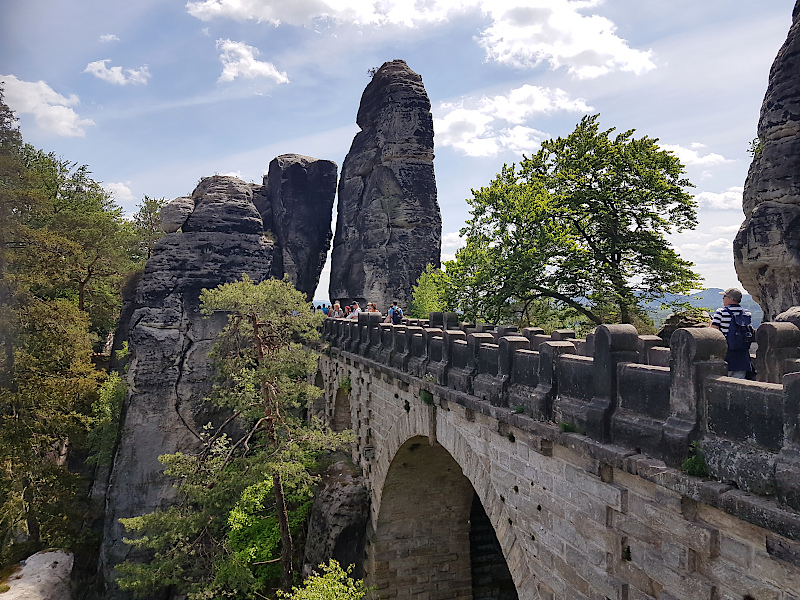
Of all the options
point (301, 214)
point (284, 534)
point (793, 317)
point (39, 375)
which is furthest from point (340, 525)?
point (301, 214)

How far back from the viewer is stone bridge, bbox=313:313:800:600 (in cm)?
351

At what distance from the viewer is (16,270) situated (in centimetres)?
2164

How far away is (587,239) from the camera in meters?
22.8

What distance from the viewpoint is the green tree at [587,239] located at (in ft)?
68.0

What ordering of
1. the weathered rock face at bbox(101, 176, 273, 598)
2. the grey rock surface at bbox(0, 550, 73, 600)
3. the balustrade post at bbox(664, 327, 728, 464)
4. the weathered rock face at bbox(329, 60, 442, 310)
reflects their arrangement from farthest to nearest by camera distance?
1. the weathered rock face at bbox(329, 60, 442, 310)
2. the weathered rock face at bbox(101, 176, 273, 598)
3. the grey rock surface at bbox(0, 550, 73, 600)
4. the balustrade post at bbox(664, 327, 728, 464)

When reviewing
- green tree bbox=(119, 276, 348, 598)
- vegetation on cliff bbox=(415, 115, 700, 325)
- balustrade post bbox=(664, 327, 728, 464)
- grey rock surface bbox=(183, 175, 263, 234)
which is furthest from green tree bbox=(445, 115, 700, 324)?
balustrade post bbox=(664, 327, 728, 464)

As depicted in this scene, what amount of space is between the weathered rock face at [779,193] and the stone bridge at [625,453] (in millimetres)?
13712

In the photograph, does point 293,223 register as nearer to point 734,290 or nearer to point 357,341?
point 357,341

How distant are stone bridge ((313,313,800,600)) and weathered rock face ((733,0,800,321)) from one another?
1371cm

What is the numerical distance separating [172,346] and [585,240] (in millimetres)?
19754

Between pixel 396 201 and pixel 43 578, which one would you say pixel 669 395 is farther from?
pixel 396 201

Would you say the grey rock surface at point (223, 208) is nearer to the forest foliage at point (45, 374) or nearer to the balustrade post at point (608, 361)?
the forest foliage at point (45, 374)

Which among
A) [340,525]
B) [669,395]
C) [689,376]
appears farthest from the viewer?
[340,525]

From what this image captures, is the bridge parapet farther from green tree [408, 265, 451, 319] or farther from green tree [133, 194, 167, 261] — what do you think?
green tree [133, 194, 167, 261]
